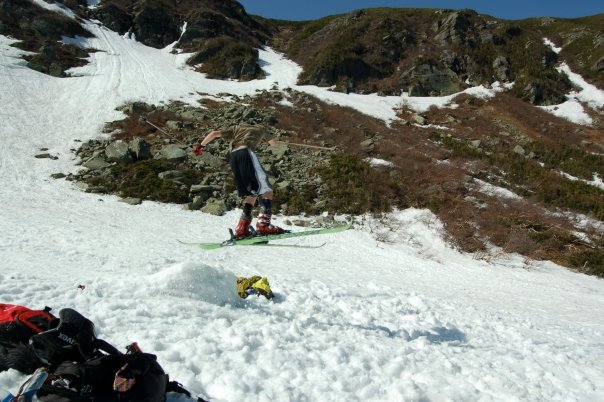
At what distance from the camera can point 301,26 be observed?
6988 cm

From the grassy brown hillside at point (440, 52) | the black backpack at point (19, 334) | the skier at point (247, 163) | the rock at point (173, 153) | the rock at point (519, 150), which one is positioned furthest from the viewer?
the grassy brown hillside at point (440, 52)

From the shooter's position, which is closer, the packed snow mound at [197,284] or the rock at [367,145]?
the packed snow mound at [197,284]

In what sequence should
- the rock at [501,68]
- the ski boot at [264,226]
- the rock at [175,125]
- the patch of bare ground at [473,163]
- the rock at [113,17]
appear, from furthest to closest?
the rock at [113,17], the rock at [501,68], the rock at [175,125], the patch of bare ground at [473,163], the ski boot at [264,226]

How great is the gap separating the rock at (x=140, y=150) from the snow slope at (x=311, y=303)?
12.9 feet

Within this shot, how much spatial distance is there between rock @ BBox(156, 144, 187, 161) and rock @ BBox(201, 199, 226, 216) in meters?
4.61

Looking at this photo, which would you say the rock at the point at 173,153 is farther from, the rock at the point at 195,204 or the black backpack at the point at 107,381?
the black backpack at the point at 107,381

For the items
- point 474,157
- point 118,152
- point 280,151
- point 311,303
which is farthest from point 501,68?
point 311,303

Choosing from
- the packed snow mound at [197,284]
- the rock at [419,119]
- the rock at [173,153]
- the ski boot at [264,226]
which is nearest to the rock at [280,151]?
the rock at [173,153]

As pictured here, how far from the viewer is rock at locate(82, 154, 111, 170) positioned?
18453 millimetres

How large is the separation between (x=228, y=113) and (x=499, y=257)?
1996cm

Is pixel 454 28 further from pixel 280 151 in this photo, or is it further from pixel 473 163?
pixel 280 151

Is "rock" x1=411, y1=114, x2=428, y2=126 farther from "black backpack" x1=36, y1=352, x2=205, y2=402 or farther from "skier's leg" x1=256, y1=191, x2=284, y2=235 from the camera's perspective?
"black backpack" x1=36, y1=352, x2=205, y2=402

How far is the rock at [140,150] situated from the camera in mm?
19438

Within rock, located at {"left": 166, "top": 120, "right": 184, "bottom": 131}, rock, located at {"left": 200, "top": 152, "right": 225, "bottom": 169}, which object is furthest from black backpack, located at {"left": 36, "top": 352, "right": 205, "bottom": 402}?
rock, located at {"left": 166, "top": 120, "right": 184, "bottom": 131}
